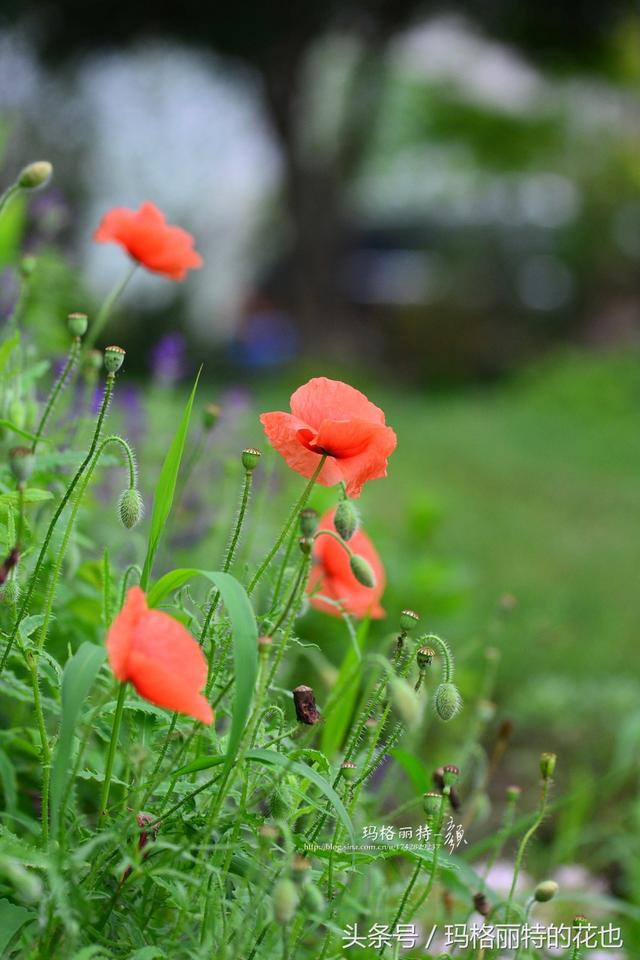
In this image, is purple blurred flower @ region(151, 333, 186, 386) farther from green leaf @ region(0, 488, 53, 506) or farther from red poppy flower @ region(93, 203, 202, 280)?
green leaf @ region(0, 488, 53, 506)

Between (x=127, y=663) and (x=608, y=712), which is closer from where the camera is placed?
(x=127, y=663)

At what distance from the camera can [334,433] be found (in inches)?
37.7

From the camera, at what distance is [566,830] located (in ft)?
6.30

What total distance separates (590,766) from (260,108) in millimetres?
6921

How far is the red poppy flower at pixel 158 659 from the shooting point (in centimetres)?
80

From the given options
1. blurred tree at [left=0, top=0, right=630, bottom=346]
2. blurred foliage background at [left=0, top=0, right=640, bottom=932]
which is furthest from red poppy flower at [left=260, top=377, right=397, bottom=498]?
blurred tree at [left=0, top=0, right=630, bottom=346]

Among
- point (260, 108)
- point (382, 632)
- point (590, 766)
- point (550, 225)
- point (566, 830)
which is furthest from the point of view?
point (550, 225)

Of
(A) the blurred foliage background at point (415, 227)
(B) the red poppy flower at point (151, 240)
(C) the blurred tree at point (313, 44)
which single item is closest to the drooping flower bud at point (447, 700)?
(B) the red poppy flower at point (151, 240)

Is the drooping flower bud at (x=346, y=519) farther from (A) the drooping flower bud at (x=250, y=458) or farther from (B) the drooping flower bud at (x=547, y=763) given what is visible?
(B) the drooping flower bud at (x=547, y=763)

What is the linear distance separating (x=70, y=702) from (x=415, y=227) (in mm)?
11091

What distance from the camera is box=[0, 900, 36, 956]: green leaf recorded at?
0.88 m

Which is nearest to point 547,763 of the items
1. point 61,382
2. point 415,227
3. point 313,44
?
point 61,382

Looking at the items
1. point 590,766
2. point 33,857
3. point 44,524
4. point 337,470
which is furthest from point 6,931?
point 590,766

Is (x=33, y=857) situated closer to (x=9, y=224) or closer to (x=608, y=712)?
(x=9, y=224)
